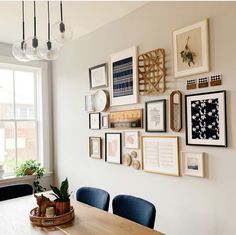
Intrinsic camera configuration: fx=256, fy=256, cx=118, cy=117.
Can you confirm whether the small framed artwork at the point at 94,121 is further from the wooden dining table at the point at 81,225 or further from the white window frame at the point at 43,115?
the wooden dining table at the point at 81,225

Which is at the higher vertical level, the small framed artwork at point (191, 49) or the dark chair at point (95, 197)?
the small framed artwork at point (191, 49)

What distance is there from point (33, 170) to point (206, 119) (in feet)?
8.82

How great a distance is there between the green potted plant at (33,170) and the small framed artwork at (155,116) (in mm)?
1996

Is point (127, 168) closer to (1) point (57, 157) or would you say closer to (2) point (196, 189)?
A: (2) point (196, 189)

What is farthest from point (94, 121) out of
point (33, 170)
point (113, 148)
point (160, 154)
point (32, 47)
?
point (32, 47)

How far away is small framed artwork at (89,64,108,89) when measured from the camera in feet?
10.6

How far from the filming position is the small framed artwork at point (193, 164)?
7.30ft

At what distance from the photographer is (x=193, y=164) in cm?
228

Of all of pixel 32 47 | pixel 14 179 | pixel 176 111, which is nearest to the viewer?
pixel 32 47

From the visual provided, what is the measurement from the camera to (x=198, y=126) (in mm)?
2246

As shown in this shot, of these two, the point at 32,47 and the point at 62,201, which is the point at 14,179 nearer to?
the point at 62,201

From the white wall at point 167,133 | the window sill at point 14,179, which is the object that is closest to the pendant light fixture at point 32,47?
the white wall at point 167,133

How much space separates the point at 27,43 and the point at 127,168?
1695 millimetres

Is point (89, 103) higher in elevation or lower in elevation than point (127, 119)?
higher
